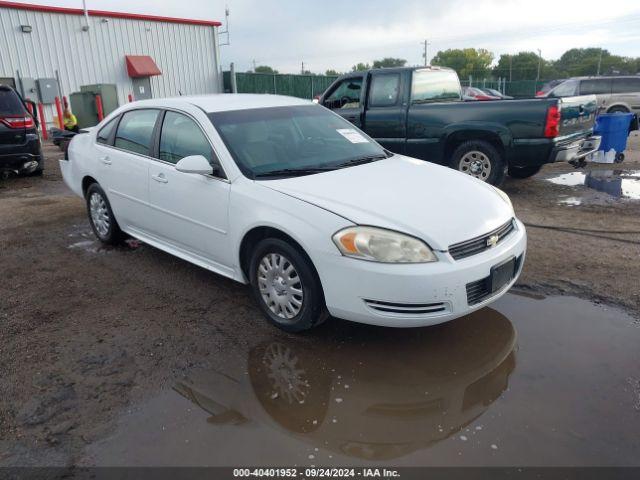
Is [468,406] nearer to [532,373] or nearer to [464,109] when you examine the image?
[532,373]

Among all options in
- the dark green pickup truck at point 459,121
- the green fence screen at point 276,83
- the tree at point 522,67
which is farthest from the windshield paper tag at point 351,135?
the tree at point 522,67

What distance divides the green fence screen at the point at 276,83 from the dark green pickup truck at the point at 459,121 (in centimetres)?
1833

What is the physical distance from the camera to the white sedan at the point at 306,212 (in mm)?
3133

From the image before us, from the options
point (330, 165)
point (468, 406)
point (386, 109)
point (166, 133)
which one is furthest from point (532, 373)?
point (386, 109)

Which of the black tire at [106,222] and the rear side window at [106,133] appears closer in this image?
the rear side window at [106,133]

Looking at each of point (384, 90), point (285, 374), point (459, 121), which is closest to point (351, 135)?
point (285, 374)

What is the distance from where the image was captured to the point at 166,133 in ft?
15.0

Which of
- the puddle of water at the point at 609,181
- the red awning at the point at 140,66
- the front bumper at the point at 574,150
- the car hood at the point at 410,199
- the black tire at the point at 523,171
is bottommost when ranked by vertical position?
the puddle of water at the point at 609,181

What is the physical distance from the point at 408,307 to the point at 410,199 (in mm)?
791

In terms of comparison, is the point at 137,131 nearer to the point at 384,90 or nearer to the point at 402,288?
the point at 402,288

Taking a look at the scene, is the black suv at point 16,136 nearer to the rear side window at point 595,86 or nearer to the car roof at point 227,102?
the car roof at point 227,102

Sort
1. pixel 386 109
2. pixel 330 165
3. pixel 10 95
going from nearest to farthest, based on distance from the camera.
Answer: pixel 330 165, pixel 386 109, pixel 10 95

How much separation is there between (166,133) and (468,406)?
3319 millimetres

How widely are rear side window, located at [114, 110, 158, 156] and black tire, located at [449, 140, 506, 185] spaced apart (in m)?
4.61
